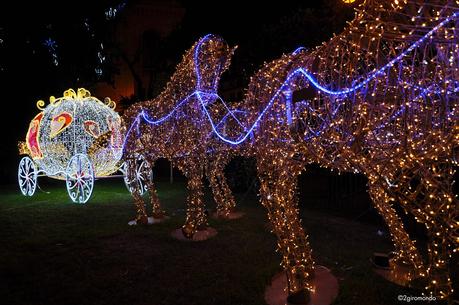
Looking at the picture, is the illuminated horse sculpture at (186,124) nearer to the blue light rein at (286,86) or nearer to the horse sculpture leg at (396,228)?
the blue light rein at (286,86)

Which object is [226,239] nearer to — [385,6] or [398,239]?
[398,239]

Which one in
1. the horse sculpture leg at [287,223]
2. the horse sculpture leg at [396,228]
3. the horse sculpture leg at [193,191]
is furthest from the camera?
the horse sculpture leg at [193,191]

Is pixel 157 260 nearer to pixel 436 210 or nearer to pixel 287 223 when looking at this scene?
pixel 287 223

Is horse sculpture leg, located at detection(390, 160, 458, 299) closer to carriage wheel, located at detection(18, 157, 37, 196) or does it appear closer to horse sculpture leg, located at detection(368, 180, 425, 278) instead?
horse sculpture leg, located at detection(368, 180, 425, 278)

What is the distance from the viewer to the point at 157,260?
A: 5.61 metres

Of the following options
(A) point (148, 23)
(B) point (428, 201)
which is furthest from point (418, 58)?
(A) point (148, 23)

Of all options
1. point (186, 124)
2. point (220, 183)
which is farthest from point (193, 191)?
point (220, 183)

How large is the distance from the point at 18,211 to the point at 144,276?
5705 millimetres

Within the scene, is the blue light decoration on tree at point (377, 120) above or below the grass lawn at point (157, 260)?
above

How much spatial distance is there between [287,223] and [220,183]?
4.45 metres

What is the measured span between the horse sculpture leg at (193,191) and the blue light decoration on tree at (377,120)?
167 cm

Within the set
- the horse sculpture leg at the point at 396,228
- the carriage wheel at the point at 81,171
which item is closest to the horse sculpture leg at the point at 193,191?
the horse sculpture leg at the point at 396,228

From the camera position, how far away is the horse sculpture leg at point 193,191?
6.53 metres

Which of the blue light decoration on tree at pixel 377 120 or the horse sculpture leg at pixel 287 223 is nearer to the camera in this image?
the blue light decoration on tree at pixel 377 120
